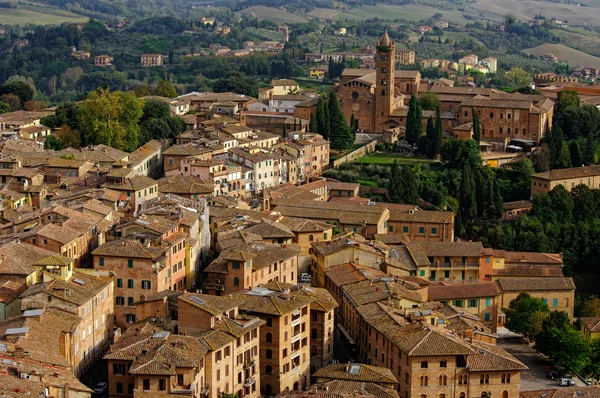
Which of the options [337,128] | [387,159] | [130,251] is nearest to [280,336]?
[130,251]

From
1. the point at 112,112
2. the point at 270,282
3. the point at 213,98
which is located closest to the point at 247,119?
the point at 213,98

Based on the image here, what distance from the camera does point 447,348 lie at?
33.5m

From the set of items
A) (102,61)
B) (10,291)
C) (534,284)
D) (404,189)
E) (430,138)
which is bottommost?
(102,61)

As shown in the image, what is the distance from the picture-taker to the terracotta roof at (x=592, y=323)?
135ft

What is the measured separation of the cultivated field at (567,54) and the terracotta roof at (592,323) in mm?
99900

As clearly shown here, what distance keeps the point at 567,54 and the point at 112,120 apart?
97611 mm

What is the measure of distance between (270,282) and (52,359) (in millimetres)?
9495

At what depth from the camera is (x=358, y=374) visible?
32125mm

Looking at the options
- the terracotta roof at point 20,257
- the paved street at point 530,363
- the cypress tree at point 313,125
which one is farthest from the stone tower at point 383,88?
the terracotta roof at point 20,257

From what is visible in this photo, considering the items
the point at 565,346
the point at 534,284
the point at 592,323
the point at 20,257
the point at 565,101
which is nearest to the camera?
the point at 20,257

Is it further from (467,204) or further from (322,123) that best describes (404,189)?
(322,123)

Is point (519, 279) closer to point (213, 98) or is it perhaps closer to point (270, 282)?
point (270, 282)

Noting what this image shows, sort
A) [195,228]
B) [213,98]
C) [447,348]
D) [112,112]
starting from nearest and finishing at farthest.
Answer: [447,348] → [195,228] → [112,112] → [213,98]

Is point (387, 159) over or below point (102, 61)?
over
